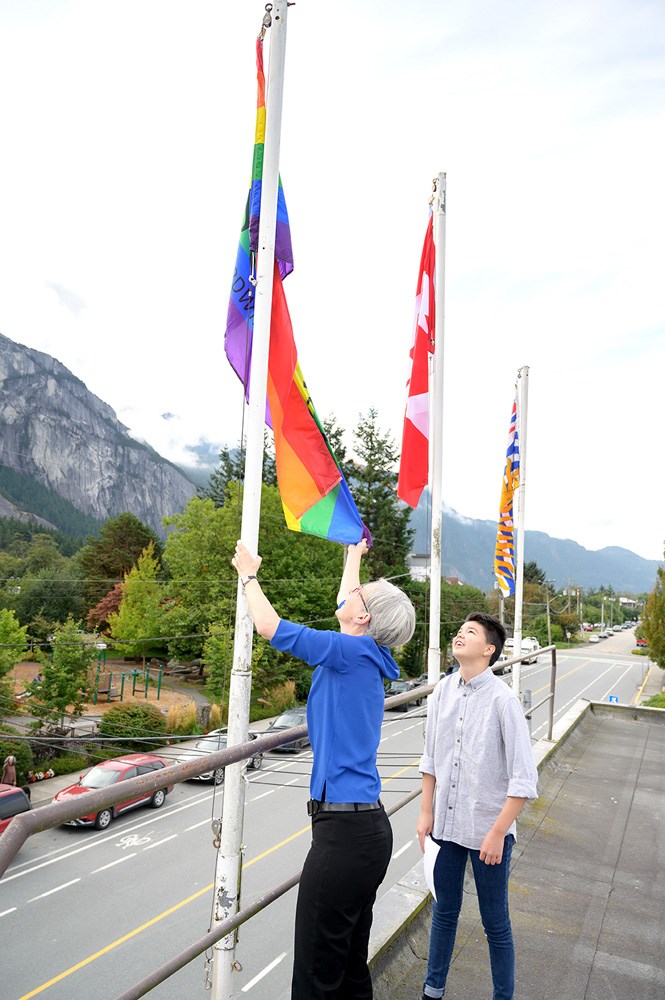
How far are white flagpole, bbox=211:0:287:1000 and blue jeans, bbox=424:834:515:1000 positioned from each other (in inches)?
31.9

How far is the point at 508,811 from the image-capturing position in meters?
2.51

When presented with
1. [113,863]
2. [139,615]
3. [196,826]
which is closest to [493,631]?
[113,863]

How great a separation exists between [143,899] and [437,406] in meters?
19.6

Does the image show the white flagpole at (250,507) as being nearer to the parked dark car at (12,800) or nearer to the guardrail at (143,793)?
the guardrail at (143,793)

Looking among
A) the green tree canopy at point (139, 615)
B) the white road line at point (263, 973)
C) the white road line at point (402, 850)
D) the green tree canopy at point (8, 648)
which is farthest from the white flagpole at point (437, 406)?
the green tree canopy at point (139, 615)

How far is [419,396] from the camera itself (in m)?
6.23

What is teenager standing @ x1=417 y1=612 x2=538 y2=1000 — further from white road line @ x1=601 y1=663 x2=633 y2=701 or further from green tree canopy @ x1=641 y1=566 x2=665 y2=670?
white road line @ x1=601 y1=663 x2=633 y2=701

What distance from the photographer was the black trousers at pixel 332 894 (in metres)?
1.98

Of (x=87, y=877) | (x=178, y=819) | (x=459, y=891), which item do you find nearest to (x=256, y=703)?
(x=178, y=819)

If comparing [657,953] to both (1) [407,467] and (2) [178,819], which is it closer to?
(1) [407,467]

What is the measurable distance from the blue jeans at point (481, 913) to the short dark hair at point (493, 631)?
0.74 metres

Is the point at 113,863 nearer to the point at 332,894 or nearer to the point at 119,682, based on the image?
the point at 332,894

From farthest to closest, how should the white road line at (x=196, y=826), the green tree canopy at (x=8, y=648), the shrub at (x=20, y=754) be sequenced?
the green tree canopy at (x=8, y=648)
the shrub at (x=20, y=754)
the white road line at (x=196, y=826)

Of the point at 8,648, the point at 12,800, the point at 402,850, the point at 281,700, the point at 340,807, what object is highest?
the point at 340,807
